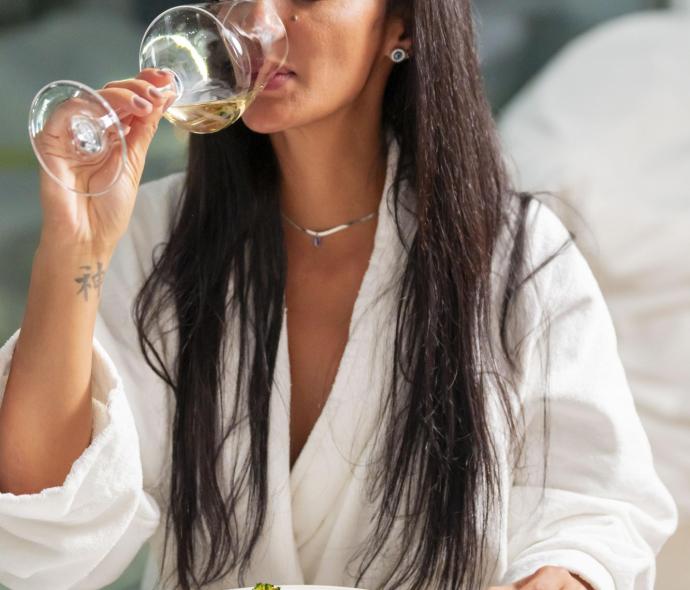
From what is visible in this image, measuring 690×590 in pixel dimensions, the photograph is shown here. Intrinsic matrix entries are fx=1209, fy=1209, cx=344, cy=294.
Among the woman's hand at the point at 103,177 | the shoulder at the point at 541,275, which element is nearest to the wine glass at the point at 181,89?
the woman's hand at the point at 103,177

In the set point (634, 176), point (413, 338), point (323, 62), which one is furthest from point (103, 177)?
point (634, 176)

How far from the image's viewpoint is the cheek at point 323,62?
4.26 ft

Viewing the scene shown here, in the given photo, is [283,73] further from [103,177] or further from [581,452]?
[581,452]

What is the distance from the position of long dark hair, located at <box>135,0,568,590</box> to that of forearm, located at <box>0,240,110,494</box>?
0.21 m

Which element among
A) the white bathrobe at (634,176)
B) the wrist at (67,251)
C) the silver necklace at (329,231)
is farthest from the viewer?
the white bathrobe at (634,176)

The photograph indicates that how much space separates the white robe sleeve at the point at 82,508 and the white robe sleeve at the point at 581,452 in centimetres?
43

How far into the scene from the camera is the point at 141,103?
1083 mm

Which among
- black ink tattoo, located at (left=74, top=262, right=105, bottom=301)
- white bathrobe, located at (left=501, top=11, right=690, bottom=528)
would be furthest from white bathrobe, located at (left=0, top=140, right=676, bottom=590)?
white bathrobe, located at (left=501, top=11, right=690, bottom=528)

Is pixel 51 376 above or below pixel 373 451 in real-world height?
above

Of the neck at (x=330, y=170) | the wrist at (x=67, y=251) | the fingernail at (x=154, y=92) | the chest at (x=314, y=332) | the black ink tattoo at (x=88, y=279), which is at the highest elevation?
the fingernail at (x=154, y=92)

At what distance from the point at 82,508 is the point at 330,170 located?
1.66ft

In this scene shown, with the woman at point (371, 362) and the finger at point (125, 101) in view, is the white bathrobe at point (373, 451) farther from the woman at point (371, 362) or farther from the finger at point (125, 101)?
the finger at point (125, 101)

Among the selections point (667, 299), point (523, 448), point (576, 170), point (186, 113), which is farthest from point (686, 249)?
point (186, 113)

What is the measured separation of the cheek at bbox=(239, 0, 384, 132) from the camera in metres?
1.30
